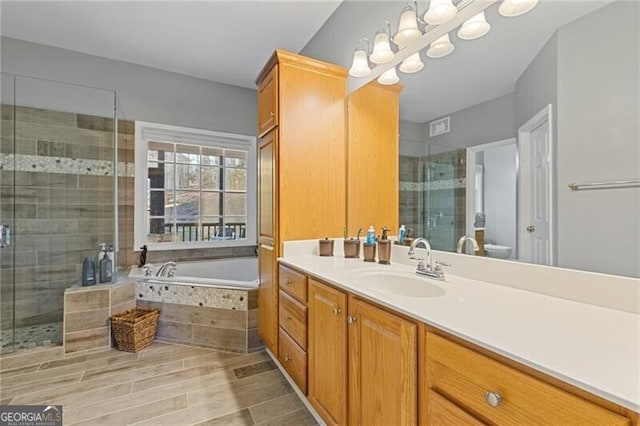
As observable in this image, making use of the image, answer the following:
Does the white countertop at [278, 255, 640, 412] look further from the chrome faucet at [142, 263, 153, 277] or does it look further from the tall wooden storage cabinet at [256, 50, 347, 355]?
the chrome faucet at [142, 263, 153, 277]

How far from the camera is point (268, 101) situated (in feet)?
7.18

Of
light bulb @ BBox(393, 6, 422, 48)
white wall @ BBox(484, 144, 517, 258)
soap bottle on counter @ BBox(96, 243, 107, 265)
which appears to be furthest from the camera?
soap bottle on counter @ BBox(96, 243, 107, 265)

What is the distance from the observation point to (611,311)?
902mm

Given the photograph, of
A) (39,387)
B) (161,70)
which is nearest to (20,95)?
(161,70)

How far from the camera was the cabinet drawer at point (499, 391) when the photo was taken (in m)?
0.56

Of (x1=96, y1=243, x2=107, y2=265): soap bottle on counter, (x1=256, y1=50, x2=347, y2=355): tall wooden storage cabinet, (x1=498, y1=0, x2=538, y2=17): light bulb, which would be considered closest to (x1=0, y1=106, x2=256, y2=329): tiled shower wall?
(x1=96, y1=243, x2=107, y2=265): soap bottle on counter

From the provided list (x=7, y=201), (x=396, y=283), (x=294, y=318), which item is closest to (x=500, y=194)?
(x=396, y=283)

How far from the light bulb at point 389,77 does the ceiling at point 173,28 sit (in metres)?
0.89

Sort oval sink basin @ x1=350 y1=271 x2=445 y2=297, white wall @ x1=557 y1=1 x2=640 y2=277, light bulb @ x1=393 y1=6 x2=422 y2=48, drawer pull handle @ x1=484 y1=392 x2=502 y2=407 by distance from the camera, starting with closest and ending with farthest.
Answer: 1. drawer pull handle @ x1=484 y1=392 x2=502 y2=407
2. white wall @ x1=557 y1=1 x2=640 y2=277
3. oval sink basin @ x1=350 y1=271 x2=445 y2=297
4. light bulb @ x1=393 y1=6 x2=422 y2=48

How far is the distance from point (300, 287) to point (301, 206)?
62 centimetres

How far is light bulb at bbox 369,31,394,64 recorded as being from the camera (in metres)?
1.84

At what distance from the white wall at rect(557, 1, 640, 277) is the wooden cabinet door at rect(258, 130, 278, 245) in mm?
1540

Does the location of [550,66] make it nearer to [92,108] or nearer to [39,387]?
[39,387]

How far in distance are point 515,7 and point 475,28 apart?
0.18m
